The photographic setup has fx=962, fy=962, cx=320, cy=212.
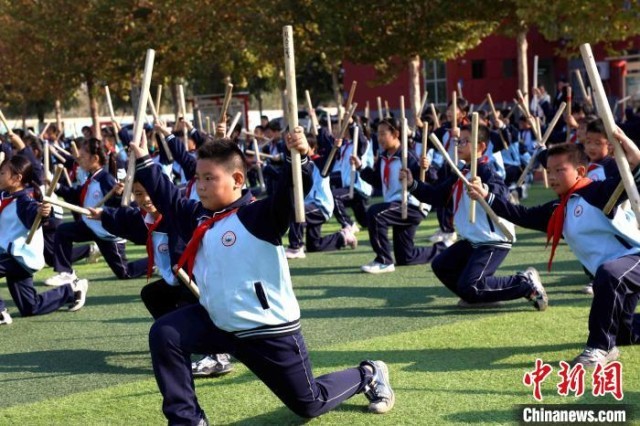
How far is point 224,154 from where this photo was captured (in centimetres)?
478

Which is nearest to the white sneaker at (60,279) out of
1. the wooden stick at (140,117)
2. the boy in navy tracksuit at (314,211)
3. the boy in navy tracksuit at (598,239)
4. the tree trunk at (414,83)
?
the boy in navy tracksuit at (314,211)

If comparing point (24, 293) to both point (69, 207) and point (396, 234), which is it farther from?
point (396, 234)

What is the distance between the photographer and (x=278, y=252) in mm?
4637

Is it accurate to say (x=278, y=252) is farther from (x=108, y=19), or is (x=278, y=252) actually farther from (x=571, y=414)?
(x=108, y=19)

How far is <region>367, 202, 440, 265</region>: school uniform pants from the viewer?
32.9 feet

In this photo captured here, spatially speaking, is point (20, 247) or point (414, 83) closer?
point (20, 247)

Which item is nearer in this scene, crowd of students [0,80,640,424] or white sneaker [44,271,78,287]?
crowd of students [0,80,640,424]

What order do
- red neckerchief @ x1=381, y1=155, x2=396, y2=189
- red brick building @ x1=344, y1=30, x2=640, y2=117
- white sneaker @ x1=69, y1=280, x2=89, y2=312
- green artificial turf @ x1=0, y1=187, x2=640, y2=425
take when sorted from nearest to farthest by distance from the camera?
green artificial turf @ x1=0, y1=187, x2=640, y2=425 → white sneaker @ x1=69, y1=280, x2=89, y2=312 → red neckerchief @ x1=381, y1=155, x2=396, y2=189 → red brick building @ x1=344, y1=30, x2=640, y2=117

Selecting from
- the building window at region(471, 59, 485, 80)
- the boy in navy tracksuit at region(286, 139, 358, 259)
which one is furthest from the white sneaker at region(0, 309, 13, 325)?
the building window at region(471, 59, 485, 80)

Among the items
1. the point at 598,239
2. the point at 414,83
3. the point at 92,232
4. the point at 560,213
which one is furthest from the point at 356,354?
the point at 414,83

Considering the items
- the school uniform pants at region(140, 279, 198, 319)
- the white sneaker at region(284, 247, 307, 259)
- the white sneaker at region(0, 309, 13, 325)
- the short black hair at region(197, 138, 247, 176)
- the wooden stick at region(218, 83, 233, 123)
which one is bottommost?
the white sneaker at region(284, 247, 307, 259)

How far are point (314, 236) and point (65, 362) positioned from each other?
18.2ft

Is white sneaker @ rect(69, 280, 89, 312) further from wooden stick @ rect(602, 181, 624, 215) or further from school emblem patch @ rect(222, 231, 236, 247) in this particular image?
wooden stick @ rect(602, 181, 624, 215)

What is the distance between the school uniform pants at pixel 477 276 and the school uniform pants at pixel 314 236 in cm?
349
